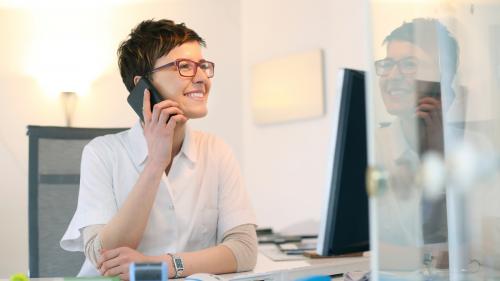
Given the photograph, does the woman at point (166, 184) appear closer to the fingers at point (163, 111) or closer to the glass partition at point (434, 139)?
the fingers at point (163, 111)

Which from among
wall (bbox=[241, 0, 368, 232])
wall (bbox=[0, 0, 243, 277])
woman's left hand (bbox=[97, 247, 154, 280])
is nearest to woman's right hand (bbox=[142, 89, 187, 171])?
woman's left hand (bbox=[97, 247, 154, 280])

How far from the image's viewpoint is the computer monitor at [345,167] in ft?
4.07

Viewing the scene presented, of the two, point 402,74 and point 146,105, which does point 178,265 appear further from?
point 402,74

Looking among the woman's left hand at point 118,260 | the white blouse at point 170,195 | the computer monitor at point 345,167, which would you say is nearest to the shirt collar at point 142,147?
the white blouse at point 170,195

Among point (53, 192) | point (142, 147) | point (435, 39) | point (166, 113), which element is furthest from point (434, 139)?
point (53, 192)

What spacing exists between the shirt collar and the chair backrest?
1.22 feet

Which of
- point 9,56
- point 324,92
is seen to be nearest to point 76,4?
point 9,56

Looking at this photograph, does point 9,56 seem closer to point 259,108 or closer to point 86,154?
point 259,108

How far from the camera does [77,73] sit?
4223 millimetres

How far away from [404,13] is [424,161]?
222 millimetres

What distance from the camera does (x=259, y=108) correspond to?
4266 mm

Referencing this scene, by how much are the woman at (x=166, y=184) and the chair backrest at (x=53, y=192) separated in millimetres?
311

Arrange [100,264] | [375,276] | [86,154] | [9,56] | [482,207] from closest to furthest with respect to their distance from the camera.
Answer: [375,276] < [482,207] < [100,264] < [86,154] < [9,56]

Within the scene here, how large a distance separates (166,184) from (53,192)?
0.56 metres
